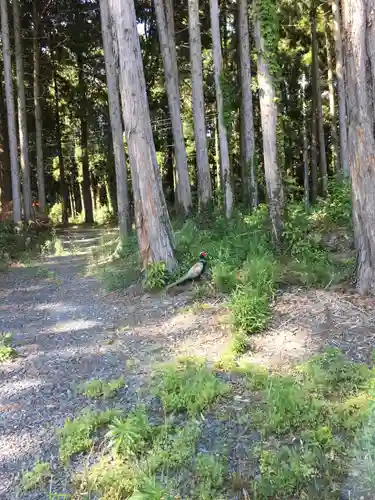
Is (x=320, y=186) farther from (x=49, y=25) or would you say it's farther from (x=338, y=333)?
(x=338, y=333)

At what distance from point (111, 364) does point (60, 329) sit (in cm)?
208

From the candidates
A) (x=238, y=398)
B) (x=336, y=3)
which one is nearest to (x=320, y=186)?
(x=336, y=3)

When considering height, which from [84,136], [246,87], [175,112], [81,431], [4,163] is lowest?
[81,431]

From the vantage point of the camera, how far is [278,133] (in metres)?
9.16

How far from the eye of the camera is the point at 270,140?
882cm

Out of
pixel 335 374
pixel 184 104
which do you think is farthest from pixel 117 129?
pixel 184 104

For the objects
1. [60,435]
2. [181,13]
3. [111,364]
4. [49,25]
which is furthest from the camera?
[49,25]

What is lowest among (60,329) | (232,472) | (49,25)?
(232,472)

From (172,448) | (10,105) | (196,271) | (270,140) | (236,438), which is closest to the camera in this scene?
(172,448)

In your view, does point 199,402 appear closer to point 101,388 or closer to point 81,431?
point 81,431

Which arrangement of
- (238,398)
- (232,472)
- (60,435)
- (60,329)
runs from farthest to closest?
1. (60,329)
2. (238,398)
3. (60,435)
4. (232,472)

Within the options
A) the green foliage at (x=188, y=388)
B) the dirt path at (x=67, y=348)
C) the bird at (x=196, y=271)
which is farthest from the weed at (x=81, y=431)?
the bird at (x=196, y=271)

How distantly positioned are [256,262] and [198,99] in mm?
9440

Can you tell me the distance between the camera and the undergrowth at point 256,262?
6.35 m
